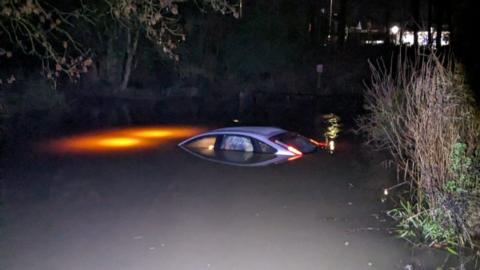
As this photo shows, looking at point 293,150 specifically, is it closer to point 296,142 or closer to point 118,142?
point 296,142

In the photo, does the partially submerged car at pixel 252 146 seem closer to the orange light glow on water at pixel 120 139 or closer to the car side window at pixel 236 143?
the car side window at pixel 236 143

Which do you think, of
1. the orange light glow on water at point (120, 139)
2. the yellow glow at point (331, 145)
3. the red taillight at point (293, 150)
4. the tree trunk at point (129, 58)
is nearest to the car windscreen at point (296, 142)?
the red taillight at point (293, 150)

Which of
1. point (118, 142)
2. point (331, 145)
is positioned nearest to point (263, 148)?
point (331, 145)

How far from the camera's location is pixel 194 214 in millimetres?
15227

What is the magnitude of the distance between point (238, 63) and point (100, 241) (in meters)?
36.2

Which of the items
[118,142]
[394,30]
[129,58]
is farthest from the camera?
[394,30]

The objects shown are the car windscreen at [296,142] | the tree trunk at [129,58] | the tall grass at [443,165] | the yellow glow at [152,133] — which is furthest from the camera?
the tree trunk at [129,58]

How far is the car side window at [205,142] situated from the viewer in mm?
20672

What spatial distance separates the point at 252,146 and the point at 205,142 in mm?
1969

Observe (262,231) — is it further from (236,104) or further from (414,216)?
(236,104)

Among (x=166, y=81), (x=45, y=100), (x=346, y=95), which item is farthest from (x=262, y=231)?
(x=166, y=81)

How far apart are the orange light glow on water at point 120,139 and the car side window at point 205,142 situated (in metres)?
3.75

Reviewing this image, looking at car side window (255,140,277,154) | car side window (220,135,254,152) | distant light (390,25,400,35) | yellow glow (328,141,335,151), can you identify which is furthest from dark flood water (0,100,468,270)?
distant light (390,25,400,35)

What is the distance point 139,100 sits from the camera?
44.6 metres
